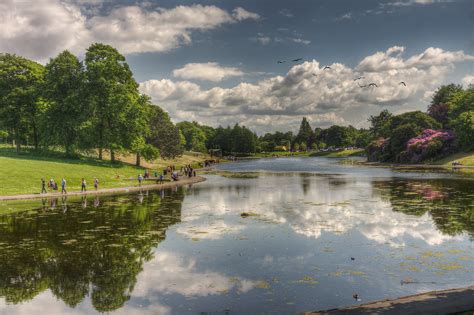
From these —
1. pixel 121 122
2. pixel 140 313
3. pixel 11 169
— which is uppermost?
pixel 121 122

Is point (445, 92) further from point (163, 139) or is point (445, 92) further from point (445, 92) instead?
point (163, 139)

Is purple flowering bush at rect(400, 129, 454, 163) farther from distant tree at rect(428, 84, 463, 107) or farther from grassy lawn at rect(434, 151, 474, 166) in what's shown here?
distant tree at rect(428, 84, 463, 107)

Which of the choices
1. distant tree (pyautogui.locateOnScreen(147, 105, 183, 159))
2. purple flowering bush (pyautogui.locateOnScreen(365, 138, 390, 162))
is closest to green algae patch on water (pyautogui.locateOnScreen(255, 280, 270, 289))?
distant tree (pyautogui.locateOnScreen(147, 105, 183, 159))

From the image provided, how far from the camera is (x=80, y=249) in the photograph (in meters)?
22.9

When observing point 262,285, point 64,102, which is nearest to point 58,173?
point 64,102

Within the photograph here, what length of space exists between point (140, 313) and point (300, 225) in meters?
16.9

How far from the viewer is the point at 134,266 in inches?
778

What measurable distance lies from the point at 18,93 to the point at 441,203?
76373 millimetres

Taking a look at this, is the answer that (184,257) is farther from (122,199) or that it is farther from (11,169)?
(11,169)

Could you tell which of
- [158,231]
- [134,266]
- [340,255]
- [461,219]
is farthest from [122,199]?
[461,219]

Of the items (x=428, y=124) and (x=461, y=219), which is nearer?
(x=461, y=219)

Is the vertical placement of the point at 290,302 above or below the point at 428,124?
below

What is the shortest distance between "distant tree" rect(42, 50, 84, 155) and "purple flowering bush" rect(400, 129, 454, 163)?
8798 centimetres

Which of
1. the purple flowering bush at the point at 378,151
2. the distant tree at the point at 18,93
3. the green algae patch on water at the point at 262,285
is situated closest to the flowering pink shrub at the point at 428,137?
the purple flowering bush at the point at 378,151
